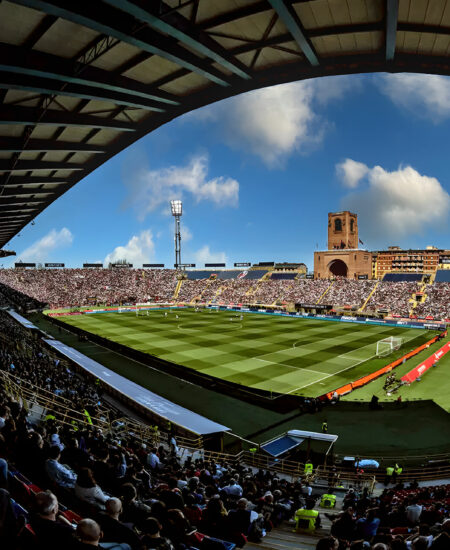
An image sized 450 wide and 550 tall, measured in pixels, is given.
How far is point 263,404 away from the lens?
23516mm

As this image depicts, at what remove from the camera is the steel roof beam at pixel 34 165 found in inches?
491

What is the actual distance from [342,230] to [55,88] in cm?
12374

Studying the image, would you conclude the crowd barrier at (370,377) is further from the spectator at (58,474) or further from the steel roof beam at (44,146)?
the spectator at (58,474)

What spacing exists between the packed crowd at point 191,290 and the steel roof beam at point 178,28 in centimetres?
6226

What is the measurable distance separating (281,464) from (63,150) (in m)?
15.6

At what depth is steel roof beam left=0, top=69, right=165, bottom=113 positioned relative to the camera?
24.2 feet

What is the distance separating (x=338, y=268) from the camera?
4033 inches

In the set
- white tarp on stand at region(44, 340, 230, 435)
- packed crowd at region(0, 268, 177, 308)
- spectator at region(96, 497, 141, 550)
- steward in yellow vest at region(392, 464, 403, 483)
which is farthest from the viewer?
packed crowd at region(0, 268, 177, 308)

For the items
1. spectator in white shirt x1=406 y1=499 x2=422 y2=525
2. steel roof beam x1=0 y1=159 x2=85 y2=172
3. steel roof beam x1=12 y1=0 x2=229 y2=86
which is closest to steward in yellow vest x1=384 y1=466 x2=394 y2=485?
spectator in white shirt x1=406 y1=499 x2=422 y2=525

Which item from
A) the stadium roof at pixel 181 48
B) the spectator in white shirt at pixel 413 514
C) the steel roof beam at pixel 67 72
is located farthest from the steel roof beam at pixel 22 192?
the spectator in white shirt at pixel 413 514

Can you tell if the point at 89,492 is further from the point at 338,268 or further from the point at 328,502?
the point at 338,268

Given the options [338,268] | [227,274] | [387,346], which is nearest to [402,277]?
[338,268]

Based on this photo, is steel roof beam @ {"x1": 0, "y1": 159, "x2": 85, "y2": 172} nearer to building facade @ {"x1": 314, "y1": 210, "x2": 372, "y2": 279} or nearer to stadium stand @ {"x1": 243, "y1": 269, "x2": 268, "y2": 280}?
building facade @ {"x1": 314, "y1": 210, "x2": 372, "y2": 279}

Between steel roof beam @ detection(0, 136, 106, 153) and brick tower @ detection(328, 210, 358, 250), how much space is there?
118265mm
